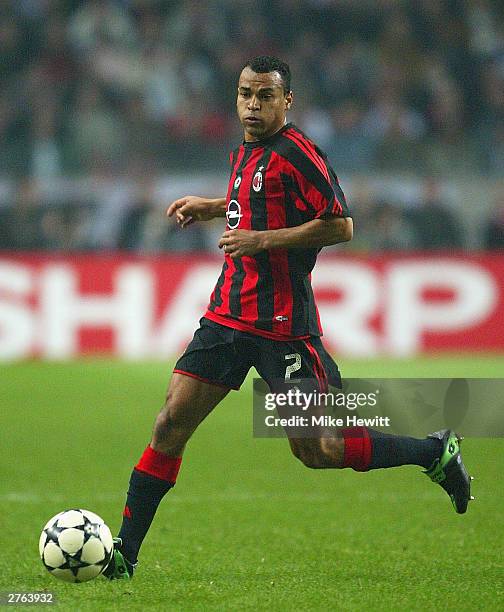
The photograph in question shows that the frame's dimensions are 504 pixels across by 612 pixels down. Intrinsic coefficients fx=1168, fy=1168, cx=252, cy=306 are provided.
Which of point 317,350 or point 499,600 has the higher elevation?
point 317,350

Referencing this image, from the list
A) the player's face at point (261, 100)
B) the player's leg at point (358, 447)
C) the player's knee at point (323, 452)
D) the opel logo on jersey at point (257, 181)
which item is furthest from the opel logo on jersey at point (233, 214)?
the player's knee at point (323, 452)

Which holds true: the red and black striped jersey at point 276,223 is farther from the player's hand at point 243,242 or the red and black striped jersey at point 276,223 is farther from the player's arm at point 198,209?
the player's arm at point 198,209

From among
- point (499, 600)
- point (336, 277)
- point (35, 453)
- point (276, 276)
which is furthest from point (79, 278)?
point (499, 600)

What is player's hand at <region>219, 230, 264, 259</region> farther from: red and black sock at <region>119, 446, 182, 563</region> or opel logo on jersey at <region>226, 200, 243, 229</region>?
red and black sock at <region>119, 446, 182, 563</region>

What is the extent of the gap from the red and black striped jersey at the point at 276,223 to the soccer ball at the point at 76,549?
913 mm

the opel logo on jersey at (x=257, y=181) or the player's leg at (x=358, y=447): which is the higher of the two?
the opel logo on jersey at (x=257, y=181)

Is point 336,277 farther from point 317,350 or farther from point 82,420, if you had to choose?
point 317,350

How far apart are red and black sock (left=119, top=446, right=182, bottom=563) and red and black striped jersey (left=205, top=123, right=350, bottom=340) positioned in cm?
57

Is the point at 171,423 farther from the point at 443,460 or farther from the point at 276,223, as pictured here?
the point at 443,460

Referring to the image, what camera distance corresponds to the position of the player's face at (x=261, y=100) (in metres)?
4.38

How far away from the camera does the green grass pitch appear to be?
407 cm

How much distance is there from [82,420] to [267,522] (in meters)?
3.64

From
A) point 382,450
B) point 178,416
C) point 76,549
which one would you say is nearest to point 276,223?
point 178,416

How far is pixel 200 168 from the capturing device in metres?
14.9
